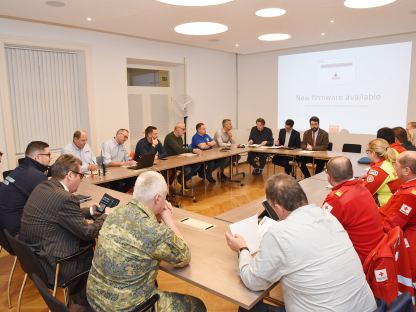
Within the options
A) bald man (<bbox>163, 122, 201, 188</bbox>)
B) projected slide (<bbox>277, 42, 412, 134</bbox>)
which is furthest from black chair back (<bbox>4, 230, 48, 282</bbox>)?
projected slide (<bbox>277, 42, 412, 134</bbox>)

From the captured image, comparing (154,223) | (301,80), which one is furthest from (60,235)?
(301,80)

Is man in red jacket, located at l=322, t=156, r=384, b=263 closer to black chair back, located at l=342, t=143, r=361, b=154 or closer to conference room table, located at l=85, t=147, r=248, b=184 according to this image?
conference room table, located at l=85, t=147, r=248, b=184

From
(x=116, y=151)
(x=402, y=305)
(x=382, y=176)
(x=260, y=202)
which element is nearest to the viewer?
(x=402, y=305)

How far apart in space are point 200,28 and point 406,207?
4697 millimetres

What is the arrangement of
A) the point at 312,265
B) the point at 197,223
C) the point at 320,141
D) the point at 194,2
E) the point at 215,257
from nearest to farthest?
the point at 312,265 → the point at 215,257 → the point at 197,223 → the point at 194,2 → the point at 320,141

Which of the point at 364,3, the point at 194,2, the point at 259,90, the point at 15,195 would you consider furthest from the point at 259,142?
the point at 15,195

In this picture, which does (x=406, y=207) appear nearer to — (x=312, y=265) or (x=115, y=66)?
(x=312, y=265)

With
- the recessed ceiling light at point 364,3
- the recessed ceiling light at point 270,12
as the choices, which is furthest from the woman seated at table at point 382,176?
the recessed ceiling light at point 270,12

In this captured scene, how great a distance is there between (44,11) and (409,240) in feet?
16.2

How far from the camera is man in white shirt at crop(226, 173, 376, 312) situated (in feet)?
4.52

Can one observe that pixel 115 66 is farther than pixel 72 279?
Yes

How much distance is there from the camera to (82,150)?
186 inches

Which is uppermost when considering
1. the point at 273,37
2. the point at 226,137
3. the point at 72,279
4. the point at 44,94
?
the point at 273,37

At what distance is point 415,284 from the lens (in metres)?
2.19
